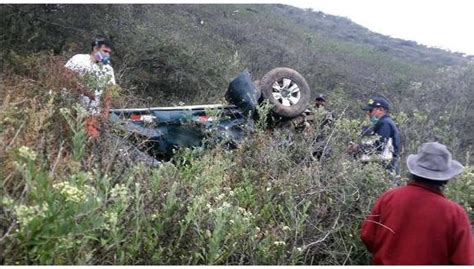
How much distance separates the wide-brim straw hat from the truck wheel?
10.7 feet

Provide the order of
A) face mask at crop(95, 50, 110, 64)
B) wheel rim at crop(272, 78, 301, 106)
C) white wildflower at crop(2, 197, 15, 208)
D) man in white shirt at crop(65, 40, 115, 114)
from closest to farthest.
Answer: white wildflower at crop(2, 197, 15, 208)
man in white shirt at crop(65, 40, 115, 114)
face mask at crop(95, 50, 110, 64)
wheel rim at crop(272, 78, 301, 106)

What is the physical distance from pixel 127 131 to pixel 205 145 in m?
1.05

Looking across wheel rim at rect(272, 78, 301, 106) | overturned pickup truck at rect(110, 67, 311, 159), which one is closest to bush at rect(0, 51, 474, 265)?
overturned pickup truck at rect(110, 67, 311, 159)

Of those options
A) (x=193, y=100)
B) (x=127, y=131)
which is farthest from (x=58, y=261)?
(x=193, y=100)

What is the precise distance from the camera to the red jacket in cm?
353

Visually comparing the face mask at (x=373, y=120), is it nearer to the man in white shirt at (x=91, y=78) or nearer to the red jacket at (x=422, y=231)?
the man in white shirt at (x=91, y=78)

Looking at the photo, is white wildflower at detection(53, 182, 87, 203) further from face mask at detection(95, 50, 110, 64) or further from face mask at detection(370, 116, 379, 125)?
face mask at detection(370, 116, 379, 125)

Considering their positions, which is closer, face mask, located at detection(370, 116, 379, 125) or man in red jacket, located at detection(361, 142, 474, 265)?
man in red jacket, located at detection(361, 142, 474, 265)

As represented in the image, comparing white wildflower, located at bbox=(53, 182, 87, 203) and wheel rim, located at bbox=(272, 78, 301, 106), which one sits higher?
white wildflower, located at bbox=(53, 182, 87, 203)

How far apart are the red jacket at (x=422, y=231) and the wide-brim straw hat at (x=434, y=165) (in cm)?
9

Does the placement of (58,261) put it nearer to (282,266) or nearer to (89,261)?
(89,261)

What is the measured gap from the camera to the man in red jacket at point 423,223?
11.6 ft

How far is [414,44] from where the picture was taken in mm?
39781

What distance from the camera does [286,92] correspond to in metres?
7.41
